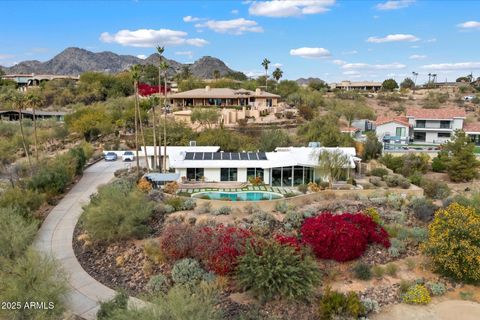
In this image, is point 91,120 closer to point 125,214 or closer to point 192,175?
point 192,175

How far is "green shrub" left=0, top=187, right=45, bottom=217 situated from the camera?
2193 centimetres

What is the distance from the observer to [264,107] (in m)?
64.4

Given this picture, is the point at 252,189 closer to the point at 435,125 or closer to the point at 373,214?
the point at 373,214

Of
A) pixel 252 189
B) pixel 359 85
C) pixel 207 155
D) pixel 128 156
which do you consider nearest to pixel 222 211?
pixel 252 189

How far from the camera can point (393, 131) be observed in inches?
2034

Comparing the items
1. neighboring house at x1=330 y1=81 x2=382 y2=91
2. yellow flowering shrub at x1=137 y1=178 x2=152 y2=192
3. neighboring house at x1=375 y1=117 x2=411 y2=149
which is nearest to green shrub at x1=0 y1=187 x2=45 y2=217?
yellow flowering shrub at x1=137 y1=178 x2=152 y2=192

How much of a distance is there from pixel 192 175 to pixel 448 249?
62.5 ft

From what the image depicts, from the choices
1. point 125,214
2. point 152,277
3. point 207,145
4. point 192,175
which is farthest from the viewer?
point 207,145

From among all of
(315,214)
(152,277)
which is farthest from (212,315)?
(315,214)

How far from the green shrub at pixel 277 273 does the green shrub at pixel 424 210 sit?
10.4 metres

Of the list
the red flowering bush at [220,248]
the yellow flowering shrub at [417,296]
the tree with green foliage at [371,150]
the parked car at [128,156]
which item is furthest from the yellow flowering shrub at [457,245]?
the parked car at [128,156]

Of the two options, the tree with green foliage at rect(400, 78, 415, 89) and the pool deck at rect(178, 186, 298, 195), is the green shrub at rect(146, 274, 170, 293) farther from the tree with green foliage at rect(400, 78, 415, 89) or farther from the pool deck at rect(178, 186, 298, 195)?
the tree with green foliage at rect(400, 78, 415, 89)

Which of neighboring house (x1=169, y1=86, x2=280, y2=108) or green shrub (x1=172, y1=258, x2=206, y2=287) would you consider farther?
neighboring house (x1=169, y1=86, x2=280, y2=108)

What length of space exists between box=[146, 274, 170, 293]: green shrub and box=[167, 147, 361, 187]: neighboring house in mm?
14423
